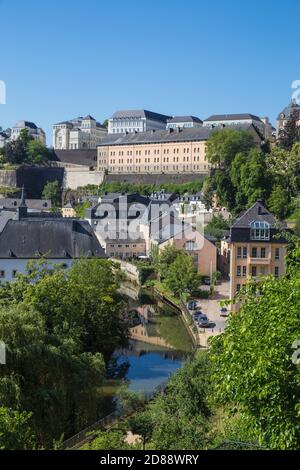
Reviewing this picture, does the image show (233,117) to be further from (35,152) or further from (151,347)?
(151,347)

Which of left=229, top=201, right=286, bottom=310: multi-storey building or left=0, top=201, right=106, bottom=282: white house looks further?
left=0, top=201, right=106, bottom=282: white house

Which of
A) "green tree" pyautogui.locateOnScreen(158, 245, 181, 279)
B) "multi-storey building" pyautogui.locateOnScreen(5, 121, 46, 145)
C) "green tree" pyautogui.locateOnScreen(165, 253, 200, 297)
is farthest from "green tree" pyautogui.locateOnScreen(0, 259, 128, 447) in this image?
"multi-storey building" pyautogui.locateOnScreen(5, 121, 46, 145)

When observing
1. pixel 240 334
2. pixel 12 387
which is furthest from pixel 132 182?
pixel 240 334

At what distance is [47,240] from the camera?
31.7m

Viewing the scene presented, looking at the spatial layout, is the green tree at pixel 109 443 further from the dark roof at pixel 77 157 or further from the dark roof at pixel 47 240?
the dark roof at pixel 77 157

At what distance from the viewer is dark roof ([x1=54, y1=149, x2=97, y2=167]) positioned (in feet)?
294

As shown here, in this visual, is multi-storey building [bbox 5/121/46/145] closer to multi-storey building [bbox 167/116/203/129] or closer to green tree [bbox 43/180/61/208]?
multi-storey building [bbox 167/116/203/129]

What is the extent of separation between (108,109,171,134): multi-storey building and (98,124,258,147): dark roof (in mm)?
17433

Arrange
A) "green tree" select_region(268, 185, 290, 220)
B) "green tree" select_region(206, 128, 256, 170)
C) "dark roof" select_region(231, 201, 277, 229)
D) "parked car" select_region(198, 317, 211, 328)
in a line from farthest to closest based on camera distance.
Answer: "green tree" select_region(206, 128, 256, 170), "green tree" select_region(268, 185, 290, 220), "dark roof" select_region(231, 201, 277, 229), "parked car" select_region(198, 317, 211, 328)

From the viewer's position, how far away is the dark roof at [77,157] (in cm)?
8956

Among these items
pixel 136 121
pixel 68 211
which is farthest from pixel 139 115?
pixel 68 211

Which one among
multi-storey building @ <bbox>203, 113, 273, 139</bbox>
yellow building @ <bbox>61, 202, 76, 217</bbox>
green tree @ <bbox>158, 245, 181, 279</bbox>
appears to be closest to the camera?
green tree @ <bbox>158, 245, 181, 279</bbox>

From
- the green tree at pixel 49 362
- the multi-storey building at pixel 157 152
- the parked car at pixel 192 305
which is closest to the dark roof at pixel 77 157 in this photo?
the multi-storey building at pixel 157 152

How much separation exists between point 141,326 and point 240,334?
72.1 feet
